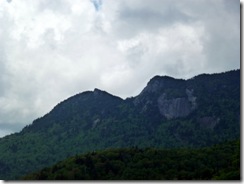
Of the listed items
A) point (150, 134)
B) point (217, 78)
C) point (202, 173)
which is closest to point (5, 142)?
point (150, 134)

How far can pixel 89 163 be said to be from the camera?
36.8 meters

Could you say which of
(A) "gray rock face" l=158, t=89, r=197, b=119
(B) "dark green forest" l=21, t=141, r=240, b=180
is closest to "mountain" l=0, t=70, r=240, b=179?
(A) "gray rock face" l=158, t=89, r=197, b=119

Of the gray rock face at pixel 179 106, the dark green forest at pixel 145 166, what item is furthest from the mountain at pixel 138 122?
the dark green forest at pixel 145 166

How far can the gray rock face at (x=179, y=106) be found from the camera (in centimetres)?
8544

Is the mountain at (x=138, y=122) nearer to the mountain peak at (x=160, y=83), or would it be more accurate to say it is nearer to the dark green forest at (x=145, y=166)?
the mountain peak at (x=160, y=83)

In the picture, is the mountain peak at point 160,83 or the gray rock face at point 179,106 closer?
the gray rock face at point 179,106

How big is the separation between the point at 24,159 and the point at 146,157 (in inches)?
1537

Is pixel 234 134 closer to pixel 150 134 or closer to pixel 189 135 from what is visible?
pixel 189 135

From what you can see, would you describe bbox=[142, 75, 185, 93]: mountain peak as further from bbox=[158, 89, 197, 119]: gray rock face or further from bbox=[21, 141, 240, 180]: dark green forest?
bbox=[21, 141, 240, 180]: dark green forest

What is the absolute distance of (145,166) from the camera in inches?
1377

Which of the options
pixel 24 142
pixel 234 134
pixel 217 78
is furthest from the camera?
pixel 217 78

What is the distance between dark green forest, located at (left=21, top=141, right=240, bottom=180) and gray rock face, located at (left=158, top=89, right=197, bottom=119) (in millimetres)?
42045

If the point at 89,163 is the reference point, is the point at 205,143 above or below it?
above

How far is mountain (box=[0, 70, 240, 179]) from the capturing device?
7400 centimetres
